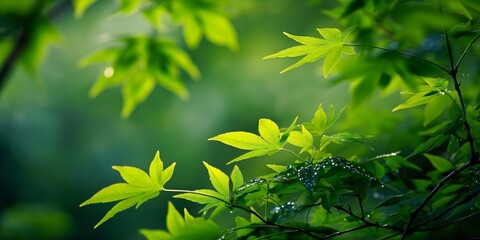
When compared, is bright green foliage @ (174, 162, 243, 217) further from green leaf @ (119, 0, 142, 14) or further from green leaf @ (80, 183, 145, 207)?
green leaf @ (119, 0, 142, 14)

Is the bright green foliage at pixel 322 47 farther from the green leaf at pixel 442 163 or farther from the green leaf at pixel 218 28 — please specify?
the green leaf at pixel 218 28

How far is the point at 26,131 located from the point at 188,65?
3.46m

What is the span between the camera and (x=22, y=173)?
4.46 meters

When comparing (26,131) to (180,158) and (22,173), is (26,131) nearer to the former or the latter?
(22,173)

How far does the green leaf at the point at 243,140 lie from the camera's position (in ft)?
2.22

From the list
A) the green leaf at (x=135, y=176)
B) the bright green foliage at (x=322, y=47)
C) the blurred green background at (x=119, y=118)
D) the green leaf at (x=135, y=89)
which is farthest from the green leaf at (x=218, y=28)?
the blurred green background at (x=119, y=118)

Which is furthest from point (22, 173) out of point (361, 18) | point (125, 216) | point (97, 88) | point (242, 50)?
point (361, 18)

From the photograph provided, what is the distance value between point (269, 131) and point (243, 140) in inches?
1.5

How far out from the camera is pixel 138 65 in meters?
1.54

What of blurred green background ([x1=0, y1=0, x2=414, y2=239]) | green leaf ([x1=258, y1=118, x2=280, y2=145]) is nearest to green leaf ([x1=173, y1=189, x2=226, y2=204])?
green leaf ([x1=258, y1=118, x2=280, y2=145])

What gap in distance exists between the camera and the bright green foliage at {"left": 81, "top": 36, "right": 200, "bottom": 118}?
146 cm

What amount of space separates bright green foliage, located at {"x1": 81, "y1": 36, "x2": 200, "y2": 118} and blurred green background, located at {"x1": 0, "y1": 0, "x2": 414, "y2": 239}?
2.17 metres


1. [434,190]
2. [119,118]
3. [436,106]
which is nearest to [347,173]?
[434,190]

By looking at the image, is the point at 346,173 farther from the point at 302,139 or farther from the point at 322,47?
the point at 322,47
